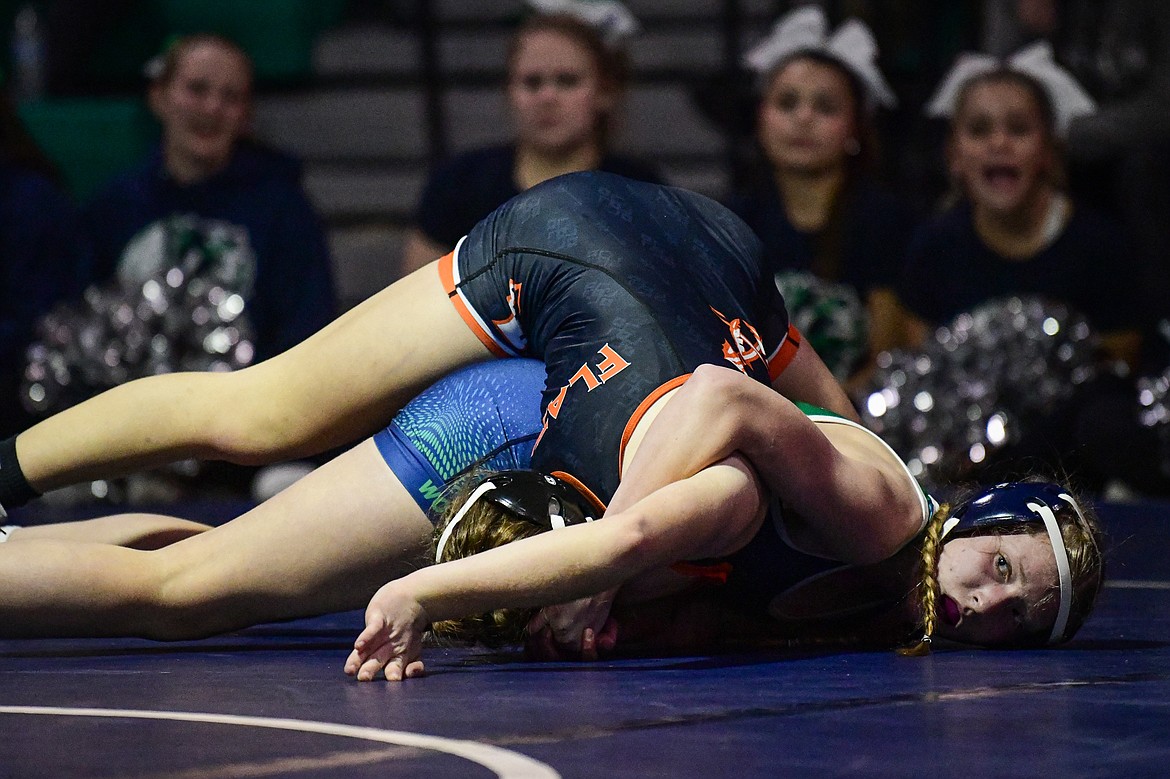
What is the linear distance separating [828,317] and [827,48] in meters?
1.01

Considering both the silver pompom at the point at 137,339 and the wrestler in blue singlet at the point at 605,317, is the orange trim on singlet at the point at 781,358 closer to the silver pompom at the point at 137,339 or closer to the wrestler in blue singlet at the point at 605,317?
the wrestler in blue singlet at the point at 605,317

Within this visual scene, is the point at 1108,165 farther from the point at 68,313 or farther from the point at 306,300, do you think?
the point at 68,313

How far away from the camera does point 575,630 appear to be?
254 cm

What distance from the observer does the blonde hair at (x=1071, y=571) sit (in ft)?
8.61

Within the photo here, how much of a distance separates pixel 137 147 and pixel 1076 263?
3.62 m

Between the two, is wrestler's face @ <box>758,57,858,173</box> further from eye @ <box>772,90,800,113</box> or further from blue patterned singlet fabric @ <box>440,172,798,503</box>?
blue patterned singlet fabric @ <box>440,172,798,503</box>

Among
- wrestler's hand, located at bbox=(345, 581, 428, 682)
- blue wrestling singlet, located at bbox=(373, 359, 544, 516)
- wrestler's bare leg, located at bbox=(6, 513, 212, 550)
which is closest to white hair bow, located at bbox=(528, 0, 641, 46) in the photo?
blue wrestling singlet, located at bbox=(373, 359, 544, 516)

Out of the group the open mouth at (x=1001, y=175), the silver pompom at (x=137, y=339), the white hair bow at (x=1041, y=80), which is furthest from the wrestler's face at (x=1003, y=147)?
the silver pompom at (x=137, y=339)

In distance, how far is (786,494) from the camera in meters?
2.48

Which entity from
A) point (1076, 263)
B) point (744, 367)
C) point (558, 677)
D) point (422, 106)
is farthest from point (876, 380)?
point (422, 106)

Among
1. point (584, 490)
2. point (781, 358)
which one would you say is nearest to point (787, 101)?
point (781, 358)

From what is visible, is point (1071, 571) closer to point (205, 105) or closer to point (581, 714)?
point (581, 714)

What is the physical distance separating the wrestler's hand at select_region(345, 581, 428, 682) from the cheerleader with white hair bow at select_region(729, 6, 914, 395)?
9.76 feet

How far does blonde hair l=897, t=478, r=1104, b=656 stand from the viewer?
2.62 meters
